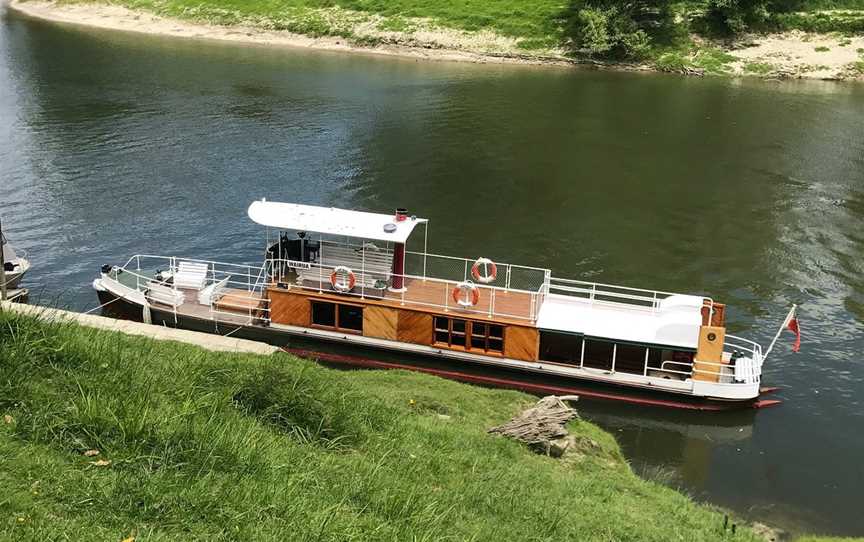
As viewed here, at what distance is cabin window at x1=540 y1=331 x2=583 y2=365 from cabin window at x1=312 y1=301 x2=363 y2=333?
6902mm

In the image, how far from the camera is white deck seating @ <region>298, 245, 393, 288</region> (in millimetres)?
30969

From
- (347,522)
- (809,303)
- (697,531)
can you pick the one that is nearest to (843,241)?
(809,303)

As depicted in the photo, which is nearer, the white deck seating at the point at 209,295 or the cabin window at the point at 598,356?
the cabin window at the point at 598,356

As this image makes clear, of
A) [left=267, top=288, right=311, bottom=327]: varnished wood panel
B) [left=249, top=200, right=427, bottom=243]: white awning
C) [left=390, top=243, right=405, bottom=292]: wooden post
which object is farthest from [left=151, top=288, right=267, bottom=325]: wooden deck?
[left=390, top=243, right=405, bottom=292]: wooden post

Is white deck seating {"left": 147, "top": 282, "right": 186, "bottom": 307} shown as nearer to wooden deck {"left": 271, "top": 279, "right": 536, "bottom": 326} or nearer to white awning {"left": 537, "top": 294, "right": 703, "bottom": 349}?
wooden deck {"left": 271, "top": 279, "right": 536, "bottom": 326}

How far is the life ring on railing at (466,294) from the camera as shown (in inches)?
1174

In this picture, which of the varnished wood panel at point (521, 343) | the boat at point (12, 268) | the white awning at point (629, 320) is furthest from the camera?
the boat at point (12, 268)

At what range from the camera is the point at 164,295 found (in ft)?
106

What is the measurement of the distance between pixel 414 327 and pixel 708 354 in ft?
34.2

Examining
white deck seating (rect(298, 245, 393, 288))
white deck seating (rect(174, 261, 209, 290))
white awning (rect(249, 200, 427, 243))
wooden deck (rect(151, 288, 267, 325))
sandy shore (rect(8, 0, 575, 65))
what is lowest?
wooden deck (rect(151, 288, 267, 325))

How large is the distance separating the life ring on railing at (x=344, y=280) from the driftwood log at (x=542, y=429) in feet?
34.5

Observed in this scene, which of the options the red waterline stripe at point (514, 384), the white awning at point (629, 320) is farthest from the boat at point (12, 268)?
the white awning at point (629, 320)

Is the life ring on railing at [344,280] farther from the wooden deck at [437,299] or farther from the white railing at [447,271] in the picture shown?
the white railing at [447,271]

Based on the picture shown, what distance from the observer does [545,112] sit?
7344cm
